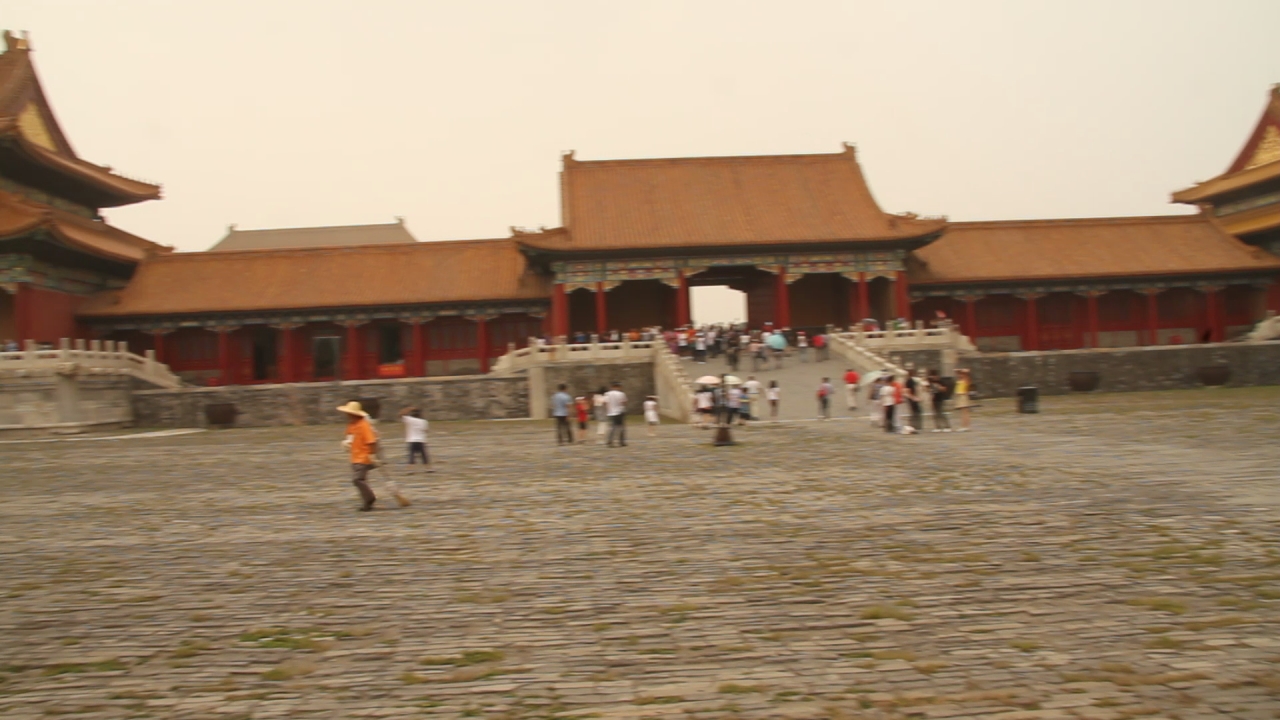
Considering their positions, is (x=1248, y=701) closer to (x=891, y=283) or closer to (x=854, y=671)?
(x=854, y=671)

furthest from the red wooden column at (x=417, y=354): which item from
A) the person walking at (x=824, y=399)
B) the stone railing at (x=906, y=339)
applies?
the person walking at (x=824, y=399)

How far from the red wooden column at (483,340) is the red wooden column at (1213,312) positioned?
27.9m

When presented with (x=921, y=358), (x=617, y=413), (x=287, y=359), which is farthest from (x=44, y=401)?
(x=921, y=358)

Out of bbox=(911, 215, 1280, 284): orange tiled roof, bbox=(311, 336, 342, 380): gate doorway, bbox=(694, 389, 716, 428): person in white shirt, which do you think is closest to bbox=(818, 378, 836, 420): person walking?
bbox=(694, 389, 716, 428): person in white shirt

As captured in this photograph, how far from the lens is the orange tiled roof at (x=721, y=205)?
3816cm

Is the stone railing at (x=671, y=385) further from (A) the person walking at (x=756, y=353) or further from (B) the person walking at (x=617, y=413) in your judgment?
(B) the person walking at (x=617, y=413)

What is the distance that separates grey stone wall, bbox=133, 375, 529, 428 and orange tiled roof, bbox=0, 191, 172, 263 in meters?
5.86

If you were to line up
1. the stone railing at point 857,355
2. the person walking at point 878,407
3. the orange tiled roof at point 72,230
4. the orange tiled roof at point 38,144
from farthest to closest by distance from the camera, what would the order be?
the orange tiled roof at point 38,144, the orange tiled roof at point 72,230, the stone railing at point 857,355, the person walking at point 878,407

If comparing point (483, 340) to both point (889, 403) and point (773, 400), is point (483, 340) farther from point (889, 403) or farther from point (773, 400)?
point (889, 403)

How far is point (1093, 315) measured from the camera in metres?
40.3

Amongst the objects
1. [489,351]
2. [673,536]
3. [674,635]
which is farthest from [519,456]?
[489,351]

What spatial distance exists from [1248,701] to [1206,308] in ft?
137

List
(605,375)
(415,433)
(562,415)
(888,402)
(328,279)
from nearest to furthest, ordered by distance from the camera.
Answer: (415,433) → (888,402) → (562,415) → (605,375) → (328,279)

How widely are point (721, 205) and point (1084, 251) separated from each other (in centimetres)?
1467
